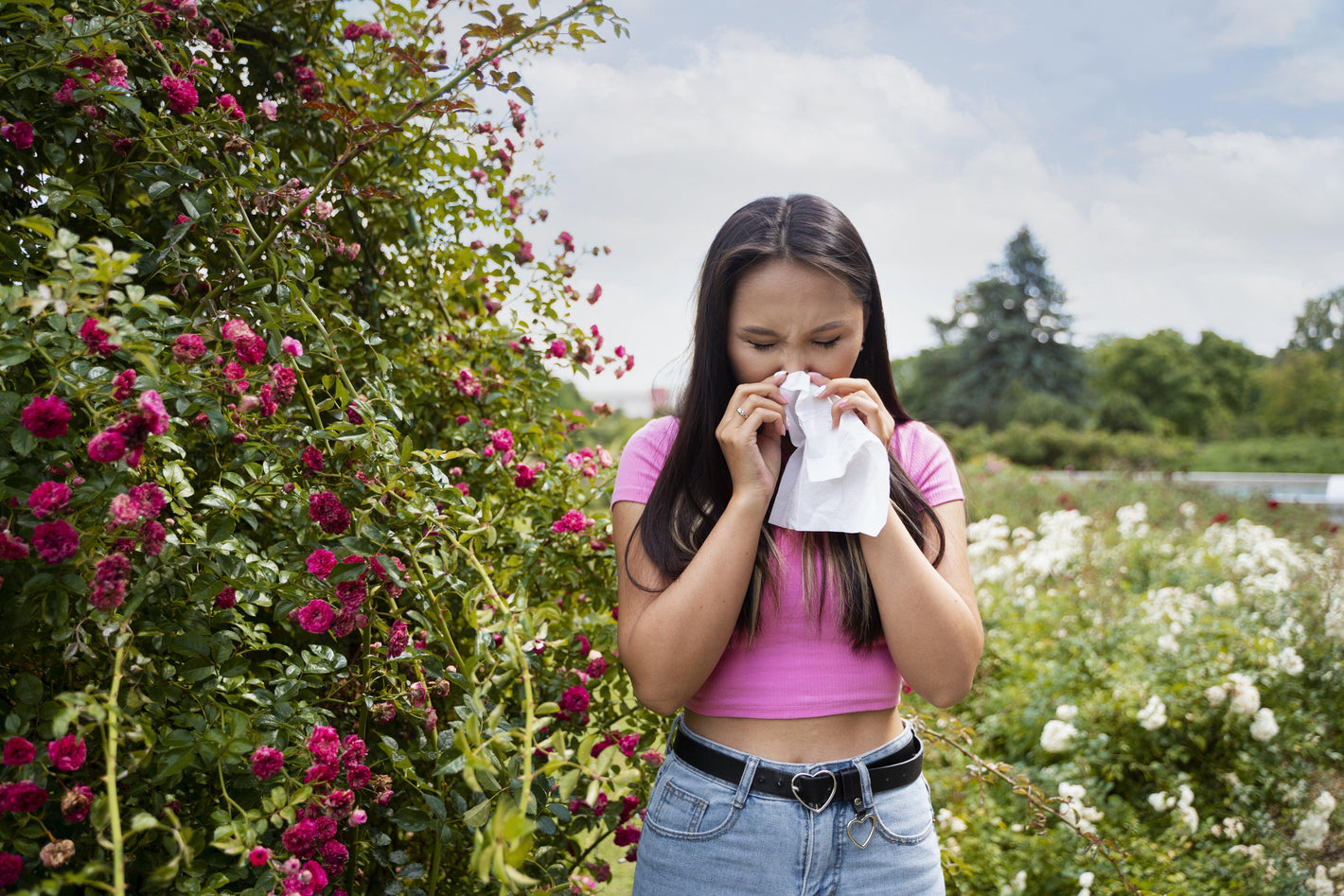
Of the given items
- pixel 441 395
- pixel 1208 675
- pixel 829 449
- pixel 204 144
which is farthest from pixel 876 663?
pixel 1208 675

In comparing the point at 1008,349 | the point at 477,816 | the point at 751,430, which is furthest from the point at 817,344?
the point at 1008,349

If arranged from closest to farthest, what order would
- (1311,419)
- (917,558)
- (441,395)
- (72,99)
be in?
1. (72,99)
2. (917,558)
3. (441,395)
4. (1311,419)

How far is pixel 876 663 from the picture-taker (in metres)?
1.39

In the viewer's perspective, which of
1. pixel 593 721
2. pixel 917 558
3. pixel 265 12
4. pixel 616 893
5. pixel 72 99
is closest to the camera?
pixel 72 99

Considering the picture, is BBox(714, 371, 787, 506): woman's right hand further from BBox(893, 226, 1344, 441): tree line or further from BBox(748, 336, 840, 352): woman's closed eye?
BBox(893, 226, 1344, 441): tree line

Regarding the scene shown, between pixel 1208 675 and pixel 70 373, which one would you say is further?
pixel 1208 675

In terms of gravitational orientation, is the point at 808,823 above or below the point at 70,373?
below

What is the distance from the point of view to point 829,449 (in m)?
1.39

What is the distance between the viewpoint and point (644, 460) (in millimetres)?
1563

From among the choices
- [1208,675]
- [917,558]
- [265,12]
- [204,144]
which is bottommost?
[1208,675]

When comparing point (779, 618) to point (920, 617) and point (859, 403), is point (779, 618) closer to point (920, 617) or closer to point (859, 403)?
point (920, 617)

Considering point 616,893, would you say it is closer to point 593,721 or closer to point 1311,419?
point 593,721

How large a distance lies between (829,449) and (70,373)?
1029 millimetres

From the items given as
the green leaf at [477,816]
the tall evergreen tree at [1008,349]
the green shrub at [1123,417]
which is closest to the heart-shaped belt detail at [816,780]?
the green leaf at [477,816]
